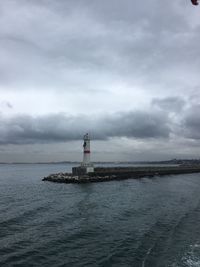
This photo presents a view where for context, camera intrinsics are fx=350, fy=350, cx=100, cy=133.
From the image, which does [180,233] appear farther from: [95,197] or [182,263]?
[95,197]

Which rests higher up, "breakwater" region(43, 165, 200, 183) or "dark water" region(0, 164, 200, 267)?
"breakwater" region(43, 165, 200, 183)

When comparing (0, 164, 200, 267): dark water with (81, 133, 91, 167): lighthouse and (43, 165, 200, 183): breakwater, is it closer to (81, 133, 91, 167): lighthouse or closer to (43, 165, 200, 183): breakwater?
(43, 165, 200, 183): breakwater

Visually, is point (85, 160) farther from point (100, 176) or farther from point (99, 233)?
point (99, 233)

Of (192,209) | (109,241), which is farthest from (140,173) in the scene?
(109,241)

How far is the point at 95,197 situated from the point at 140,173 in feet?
134

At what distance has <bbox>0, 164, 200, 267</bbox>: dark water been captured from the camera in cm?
1745

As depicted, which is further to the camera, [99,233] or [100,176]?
[100,176]

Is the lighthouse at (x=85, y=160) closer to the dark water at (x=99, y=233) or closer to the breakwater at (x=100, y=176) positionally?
the breakwater at (x=100, y=176)

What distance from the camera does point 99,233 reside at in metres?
22.5

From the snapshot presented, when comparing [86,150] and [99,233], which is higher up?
[86,150]

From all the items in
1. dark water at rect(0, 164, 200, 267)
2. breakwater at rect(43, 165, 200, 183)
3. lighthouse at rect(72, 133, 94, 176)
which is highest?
lighthouse at rect(72, 133, 94, 176)

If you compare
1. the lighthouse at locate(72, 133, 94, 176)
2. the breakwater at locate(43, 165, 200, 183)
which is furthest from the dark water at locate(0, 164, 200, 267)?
the lighthouse at locate(72, 133, 94, 176)

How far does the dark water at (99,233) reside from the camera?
57.3ft

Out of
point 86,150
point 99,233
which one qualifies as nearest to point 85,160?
point 86,150
